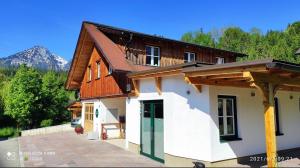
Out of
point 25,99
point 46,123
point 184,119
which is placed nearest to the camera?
point 184,119

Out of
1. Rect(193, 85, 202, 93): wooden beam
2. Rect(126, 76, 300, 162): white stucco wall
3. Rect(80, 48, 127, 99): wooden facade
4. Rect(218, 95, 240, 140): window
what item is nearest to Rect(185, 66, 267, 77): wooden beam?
Rect(193, 85, 202, 93): wooden beam

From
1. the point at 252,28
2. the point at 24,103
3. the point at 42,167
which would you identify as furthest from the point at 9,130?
the point at 252,28

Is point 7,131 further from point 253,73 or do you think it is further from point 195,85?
point 253,73

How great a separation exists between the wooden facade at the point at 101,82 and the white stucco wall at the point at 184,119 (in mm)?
3930

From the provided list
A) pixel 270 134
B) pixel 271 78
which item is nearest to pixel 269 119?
pixel 270 134

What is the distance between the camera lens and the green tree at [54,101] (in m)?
30.5

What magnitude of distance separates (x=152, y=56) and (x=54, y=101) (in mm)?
19619

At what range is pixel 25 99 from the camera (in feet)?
90.7

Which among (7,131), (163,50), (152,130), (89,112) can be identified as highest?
(163,50)

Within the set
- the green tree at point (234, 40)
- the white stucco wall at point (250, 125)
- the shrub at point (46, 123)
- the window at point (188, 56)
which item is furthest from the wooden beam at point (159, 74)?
the green tree at point (234, 40)

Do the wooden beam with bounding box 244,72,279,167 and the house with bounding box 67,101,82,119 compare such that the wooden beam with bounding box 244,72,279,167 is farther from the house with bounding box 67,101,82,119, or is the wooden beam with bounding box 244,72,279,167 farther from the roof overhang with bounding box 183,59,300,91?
Result: the house with bounding box 67,101,82,119

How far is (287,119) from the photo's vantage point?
36.8 ft

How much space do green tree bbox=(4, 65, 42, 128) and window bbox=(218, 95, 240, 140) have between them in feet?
79.6

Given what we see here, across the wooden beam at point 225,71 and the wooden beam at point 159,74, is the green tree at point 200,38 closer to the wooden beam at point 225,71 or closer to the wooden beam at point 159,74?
the wooden beam at point 159,74
